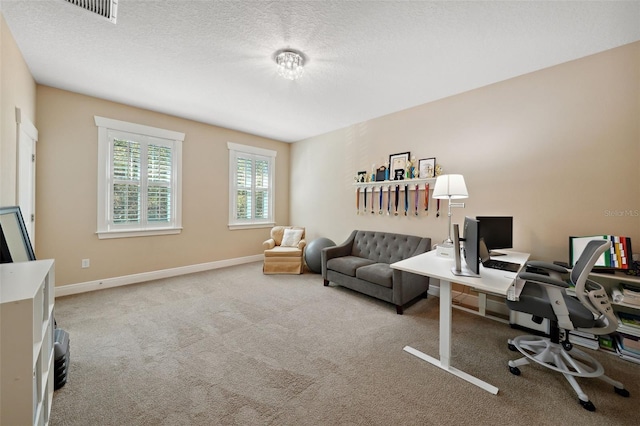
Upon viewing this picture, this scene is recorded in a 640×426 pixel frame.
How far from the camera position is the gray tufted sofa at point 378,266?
2953 mm

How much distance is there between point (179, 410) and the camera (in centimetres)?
154

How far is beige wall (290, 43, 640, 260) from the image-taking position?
226 centimetres

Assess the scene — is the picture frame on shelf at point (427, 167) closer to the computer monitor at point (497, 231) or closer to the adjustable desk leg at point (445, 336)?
the computer monitor at point (497, 231)

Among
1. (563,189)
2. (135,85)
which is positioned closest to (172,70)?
(135,85)

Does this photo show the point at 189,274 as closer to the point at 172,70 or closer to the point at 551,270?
the point at 172,70

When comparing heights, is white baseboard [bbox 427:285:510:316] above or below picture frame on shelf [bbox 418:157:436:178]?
below

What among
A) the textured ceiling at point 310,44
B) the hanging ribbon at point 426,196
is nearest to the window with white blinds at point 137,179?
the textured ceiling at point 310,44

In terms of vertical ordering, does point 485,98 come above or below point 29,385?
above

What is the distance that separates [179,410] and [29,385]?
828mm

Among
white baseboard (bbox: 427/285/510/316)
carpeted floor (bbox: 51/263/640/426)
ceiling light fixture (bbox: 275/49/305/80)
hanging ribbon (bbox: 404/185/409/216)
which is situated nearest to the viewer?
carpeted floor (bbox: 51/263/640/426)

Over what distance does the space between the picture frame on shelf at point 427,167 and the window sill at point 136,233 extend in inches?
161

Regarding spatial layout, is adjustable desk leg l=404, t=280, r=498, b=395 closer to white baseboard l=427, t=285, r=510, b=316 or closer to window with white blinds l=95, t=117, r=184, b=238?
white baseboard l=427, t=285, r=510, b=316

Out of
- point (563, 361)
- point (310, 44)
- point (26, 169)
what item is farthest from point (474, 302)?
point (26, 169)

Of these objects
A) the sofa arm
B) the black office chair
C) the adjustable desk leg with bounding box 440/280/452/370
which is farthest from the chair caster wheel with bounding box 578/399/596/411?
the sofa arm
